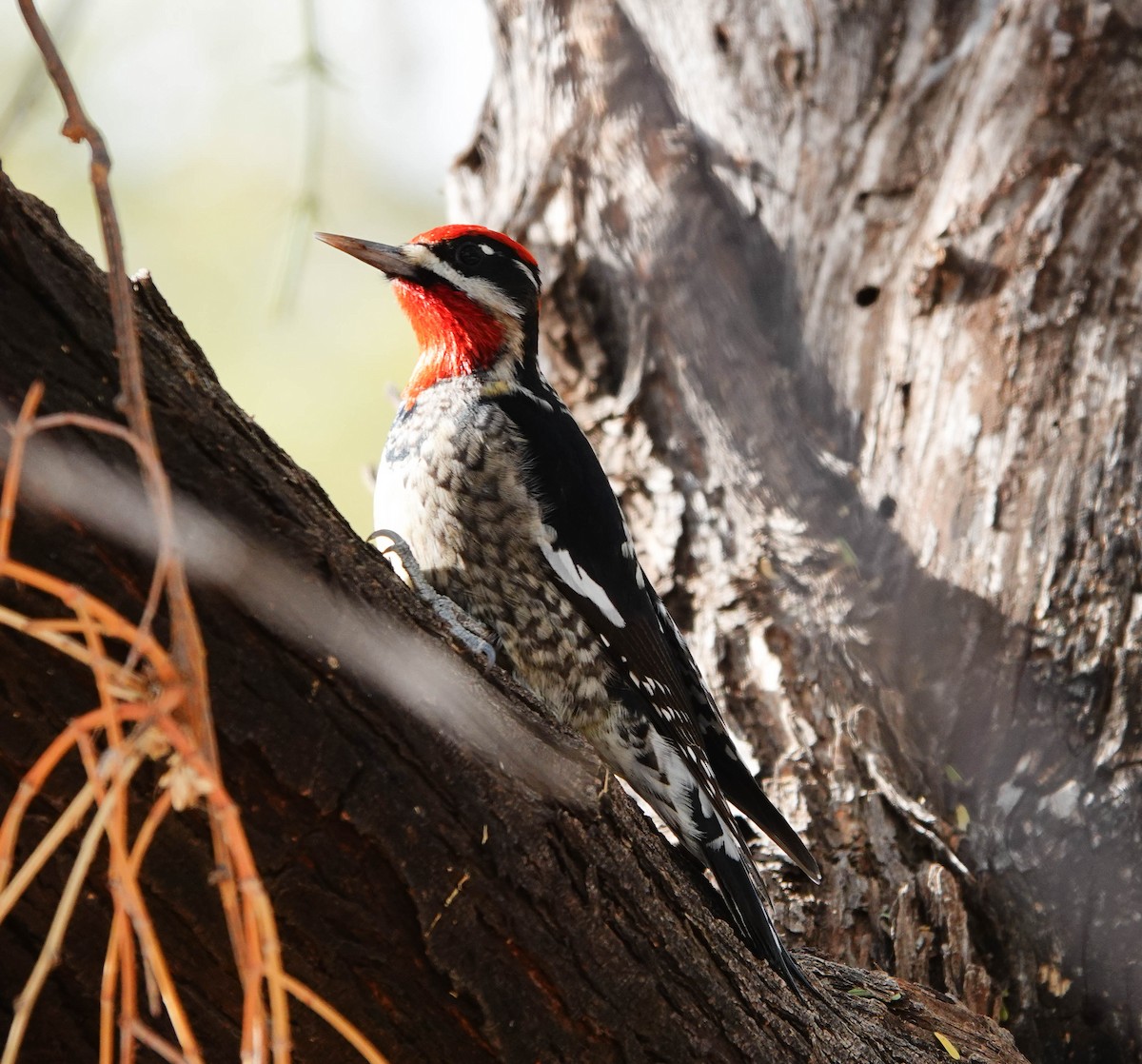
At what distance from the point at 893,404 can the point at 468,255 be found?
3.95 ft

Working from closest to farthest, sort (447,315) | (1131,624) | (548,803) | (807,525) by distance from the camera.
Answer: (548,803) → (1131,624) → (447,315) → (807,525)

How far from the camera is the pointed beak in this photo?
2932mm

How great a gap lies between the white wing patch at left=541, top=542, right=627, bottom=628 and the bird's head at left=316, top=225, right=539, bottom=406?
613mm

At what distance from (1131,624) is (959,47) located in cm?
172

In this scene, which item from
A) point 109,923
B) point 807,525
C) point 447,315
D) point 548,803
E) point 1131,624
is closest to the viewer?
point 109,923

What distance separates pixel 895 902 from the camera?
258 centimetres

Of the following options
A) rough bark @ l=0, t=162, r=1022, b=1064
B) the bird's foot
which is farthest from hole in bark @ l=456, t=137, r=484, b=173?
rough bark @ l=0, t=162, r=1022, b=1064

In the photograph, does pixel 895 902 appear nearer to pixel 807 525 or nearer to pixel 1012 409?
pixel 807 525

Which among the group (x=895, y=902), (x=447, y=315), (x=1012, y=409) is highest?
(x=1012, y=409)

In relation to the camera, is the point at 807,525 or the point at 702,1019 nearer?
the point at 702,1019

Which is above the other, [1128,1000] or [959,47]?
[959,47]

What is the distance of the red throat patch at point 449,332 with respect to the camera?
9.91 feet

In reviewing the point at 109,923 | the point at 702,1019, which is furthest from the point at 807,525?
the point at 109,923

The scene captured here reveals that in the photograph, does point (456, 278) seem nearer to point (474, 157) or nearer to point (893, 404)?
point (474, 157)
